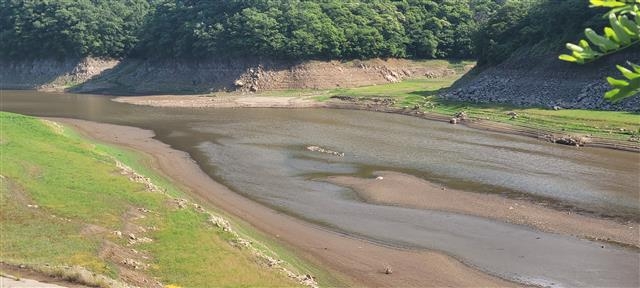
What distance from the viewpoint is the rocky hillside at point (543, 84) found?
196 ft

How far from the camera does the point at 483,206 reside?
3203 cm

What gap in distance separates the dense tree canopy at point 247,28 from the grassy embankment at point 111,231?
223ft

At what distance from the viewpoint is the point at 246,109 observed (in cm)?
8000

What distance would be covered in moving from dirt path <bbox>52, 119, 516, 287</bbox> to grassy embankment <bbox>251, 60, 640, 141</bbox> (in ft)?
91.7

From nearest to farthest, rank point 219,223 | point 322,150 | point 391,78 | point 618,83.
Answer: point 618,83
point 219,223
point 322,150
point 391,78

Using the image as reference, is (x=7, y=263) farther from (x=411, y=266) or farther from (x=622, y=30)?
(x=622, y=30)

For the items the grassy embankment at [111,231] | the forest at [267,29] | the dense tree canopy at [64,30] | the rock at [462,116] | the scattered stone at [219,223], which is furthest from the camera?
the dense tree canopy at [64,30]

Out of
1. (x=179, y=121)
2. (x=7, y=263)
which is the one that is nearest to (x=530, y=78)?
(x=179, y=121)

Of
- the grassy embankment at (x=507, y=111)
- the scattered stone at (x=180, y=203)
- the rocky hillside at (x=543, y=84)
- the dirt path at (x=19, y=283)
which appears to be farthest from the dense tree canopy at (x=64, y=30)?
the dirt path at (x=19, y=283)

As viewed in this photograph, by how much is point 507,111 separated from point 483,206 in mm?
33448

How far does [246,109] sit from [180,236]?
5748cm

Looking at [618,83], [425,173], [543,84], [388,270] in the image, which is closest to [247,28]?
[543,84]

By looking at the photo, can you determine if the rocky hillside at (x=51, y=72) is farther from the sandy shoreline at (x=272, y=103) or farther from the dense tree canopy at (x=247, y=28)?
the sandy shoreline at (x=272, y=103)

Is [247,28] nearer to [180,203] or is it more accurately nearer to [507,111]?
[507,111]
